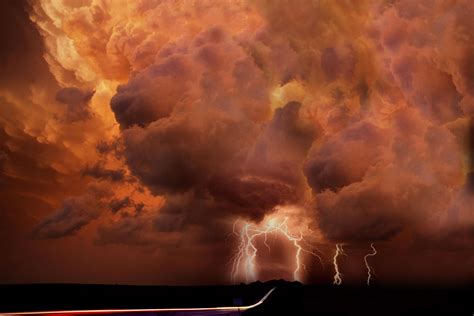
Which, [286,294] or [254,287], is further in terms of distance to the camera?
[254,287]

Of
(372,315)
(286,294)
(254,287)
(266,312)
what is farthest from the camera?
(254,287)

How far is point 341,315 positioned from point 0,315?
81.5 ft

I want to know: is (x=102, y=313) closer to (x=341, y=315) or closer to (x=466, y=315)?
(x=341, y=315)

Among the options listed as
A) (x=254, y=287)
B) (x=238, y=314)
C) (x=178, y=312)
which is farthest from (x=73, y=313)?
(x=254, y=287)

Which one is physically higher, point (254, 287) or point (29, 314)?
point (254, 287)

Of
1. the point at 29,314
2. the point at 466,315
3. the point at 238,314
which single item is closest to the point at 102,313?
the point at 29,314

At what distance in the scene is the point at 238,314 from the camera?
11.0 metres

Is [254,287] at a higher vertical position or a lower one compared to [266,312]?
higher

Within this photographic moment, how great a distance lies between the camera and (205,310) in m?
10.2

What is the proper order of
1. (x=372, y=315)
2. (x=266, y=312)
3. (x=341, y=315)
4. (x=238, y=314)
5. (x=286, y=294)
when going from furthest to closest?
(x=372, y=315)
(x=341, y=315)
(x=286, y=294)
(x=266, y=312)
(x=238, y=314)

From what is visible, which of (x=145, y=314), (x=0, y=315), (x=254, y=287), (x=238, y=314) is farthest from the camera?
(x=254, y=287)

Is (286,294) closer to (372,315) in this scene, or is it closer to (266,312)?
(266,312)

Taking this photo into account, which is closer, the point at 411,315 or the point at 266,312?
the point at 266,312

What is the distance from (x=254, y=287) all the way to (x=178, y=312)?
5247 centimetres
